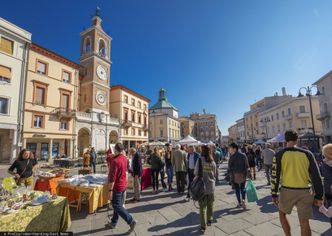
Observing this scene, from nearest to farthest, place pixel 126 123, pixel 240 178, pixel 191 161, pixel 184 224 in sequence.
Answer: pixel 184 224 < pixel 240 178 < pixel 191 161 < pixel 126 123

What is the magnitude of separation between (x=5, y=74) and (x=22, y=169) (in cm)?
1714

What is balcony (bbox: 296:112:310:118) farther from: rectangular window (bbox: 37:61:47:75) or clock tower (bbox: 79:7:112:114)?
rectangular window (bbox: 37:61:47:75)

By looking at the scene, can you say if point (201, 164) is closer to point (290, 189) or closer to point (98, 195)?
point (290, 189)

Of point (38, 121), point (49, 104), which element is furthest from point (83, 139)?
point (38, 121)

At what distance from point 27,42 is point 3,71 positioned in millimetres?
4090

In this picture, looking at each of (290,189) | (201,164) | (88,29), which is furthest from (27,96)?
(290,189)

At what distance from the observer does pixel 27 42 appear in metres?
19.3

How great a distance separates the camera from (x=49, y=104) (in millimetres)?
21562

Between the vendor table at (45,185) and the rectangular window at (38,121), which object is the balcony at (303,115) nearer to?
the vendor table at (45,185)

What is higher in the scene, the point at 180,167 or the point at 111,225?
the point at 180,167

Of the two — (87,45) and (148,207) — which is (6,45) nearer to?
(87,45)

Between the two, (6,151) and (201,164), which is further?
(6,151)

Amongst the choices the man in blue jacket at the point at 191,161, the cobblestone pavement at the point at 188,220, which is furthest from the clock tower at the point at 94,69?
the cobblestone pavement at the point at 188,220

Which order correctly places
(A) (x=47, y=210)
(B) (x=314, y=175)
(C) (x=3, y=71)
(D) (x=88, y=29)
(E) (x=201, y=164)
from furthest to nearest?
(D) (x=88, y=29), (C) (x=3, y=71), (E) (x=201, y=164), (A) (x=47, y=210), (B) (x=314, y=175)
